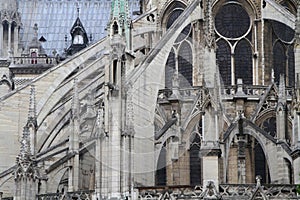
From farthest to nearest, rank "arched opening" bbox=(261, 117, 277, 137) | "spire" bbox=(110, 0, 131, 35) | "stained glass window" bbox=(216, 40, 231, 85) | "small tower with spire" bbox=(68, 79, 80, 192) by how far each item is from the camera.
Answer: "stained glass window" bbox=(216, 40, 231, 85) < "arched opening" bbox=(261, 117, 277, 137) < "small tower with spire" bbox=(68, 79, 80, 192) < "spire" bbox=(110, 0, 131, 35)

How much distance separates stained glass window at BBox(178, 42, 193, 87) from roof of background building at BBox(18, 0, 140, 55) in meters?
14.7

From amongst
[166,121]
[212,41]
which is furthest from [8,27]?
[212,41]

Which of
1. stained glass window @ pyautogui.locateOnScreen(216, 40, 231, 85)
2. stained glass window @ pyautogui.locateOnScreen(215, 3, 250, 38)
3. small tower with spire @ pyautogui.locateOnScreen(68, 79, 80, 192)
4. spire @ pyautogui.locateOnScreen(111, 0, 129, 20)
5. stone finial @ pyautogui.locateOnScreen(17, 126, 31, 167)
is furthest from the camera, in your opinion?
stained glass window @ pyautogui.locateOnScreen(215, 3, 250, 38)

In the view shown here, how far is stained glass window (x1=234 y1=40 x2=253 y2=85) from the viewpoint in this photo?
3219 cm

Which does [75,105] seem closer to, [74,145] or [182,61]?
[74,145]

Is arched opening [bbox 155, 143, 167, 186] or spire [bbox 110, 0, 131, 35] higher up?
spire [bbox 110, 0, 131, 35]

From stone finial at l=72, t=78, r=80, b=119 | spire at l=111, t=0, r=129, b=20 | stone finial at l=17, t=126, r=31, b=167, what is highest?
spire at l=111, t=0, r=129, b=20

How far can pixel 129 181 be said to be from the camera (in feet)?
78.6

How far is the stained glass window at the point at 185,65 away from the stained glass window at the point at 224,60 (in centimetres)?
113

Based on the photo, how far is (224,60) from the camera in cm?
3228

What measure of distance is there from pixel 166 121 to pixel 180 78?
3.55 m

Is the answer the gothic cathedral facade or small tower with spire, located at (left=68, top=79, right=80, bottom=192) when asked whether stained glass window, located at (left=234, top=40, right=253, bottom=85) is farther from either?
small tower with spire, located at (left=68, top=79, right=80, bottom=192)

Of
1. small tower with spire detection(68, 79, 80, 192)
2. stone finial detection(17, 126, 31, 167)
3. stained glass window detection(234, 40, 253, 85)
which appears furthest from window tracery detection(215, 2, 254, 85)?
stone finial detection(17, 126, 31, 167)

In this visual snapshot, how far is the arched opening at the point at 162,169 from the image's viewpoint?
2891 cm
